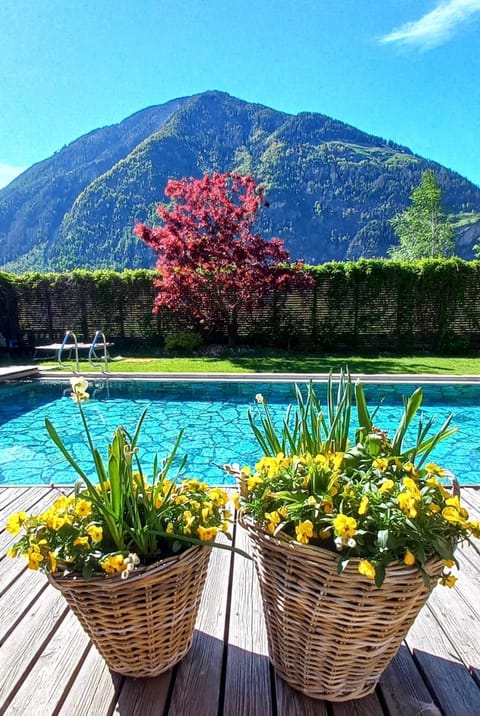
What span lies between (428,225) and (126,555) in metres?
30.8

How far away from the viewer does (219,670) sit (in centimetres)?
125

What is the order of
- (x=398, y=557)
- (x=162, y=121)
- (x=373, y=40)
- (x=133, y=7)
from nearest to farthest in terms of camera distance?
(x=398, y=557) < (x=133, y=7) < (x=373, y=40) < (x=162, y=121)

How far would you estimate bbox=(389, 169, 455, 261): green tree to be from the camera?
27.0 meters

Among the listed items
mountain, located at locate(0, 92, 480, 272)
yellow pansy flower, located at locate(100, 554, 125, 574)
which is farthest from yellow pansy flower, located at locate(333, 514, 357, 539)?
mountain, located at locate(0, 92, 480, 272)

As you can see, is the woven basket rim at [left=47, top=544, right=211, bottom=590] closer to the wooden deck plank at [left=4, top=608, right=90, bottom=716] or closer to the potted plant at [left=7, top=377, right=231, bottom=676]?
the potted plant at [left=7, top=377, right=231, bottom=676]

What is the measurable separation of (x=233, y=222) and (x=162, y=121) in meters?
132

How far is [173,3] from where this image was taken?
520 inches

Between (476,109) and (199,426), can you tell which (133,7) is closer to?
(199,426)

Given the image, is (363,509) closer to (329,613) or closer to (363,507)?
(363,507)

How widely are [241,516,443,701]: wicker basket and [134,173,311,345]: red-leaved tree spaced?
354 inches

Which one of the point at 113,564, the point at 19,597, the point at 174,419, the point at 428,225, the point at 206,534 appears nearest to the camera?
the point at 113,564

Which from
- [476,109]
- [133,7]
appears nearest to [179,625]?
[133,7]

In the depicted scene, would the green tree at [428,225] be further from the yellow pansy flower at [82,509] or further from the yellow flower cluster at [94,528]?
the yellow pansy flower at [82,509]

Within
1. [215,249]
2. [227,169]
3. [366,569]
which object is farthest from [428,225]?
[227,169]
